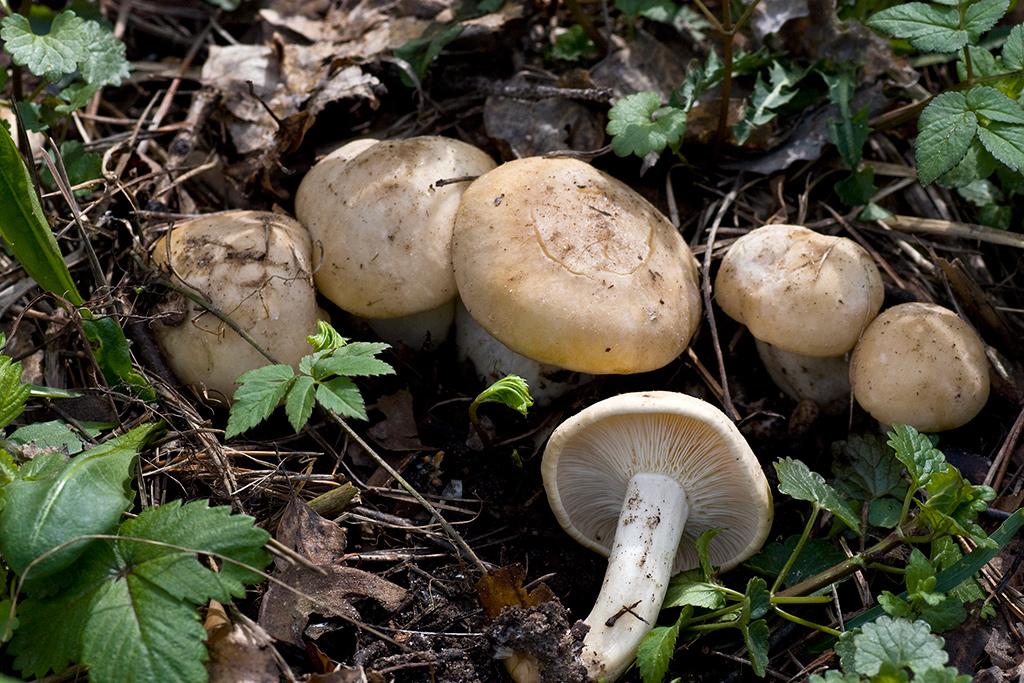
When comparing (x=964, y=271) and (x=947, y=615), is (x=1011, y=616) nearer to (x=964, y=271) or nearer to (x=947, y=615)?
(x=947, y=615)

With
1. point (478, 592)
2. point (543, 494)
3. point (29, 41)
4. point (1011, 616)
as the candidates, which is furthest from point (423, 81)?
point (1011, 616)

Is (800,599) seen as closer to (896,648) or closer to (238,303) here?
(896,648)

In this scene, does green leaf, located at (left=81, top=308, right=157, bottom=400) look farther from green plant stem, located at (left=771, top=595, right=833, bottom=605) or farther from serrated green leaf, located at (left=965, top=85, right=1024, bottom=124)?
serrated green leaf, located at (left=965, top=85, right=1024, bottom=124)

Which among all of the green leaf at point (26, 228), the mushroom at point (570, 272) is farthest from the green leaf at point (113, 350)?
the mushroom at point (570, 272)

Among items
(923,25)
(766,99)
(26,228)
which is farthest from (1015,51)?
(26,228)

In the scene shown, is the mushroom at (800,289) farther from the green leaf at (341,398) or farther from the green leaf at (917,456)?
the green leaf at (341,398)
